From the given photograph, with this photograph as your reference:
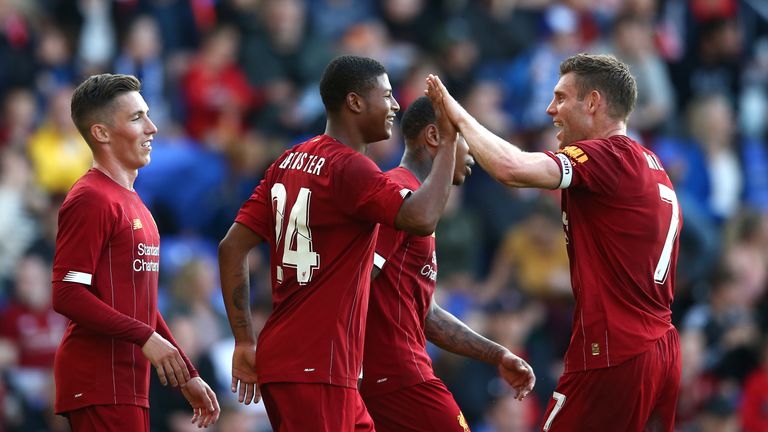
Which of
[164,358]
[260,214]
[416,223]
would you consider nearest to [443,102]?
[416,223]

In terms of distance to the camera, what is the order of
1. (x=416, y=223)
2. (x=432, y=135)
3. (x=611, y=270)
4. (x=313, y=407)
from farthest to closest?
1. (x=432, y=135)
2. (x=611, y=270)
3. (x=313, y=407)
4. (x=416, y=223)

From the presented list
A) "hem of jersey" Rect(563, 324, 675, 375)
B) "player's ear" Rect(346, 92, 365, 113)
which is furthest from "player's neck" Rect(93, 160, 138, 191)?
"hem of jersey" Rect(563, 324, 675, 375)

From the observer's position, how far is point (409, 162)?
28.5 ft

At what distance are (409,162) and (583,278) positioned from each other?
4.87ft

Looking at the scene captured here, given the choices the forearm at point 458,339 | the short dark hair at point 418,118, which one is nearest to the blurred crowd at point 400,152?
the forearm at point 458,339

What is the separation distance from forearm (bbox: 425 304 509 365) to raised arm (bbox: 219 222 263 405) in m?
1.39

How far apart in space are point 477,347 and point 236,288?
176cm

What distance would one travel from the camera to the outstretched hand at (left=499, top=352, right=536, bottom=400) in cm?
869

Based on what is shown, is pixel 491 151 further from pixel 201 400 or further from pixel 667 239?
pixel 201 400

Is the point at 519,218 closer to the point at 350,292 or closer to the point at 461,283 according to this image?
the point at 461,283

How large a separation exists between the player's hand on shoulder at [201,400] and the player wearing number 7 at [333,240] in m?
0.33

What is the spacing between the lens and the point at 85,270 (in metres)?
7.46

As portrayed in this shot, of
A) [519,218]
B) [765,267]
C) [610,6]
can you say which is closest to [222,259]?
[519,218]

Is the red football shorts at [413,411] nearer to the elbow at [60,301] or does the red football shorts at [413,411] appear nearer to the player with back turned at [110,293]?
the player with back turned at [110,293]
